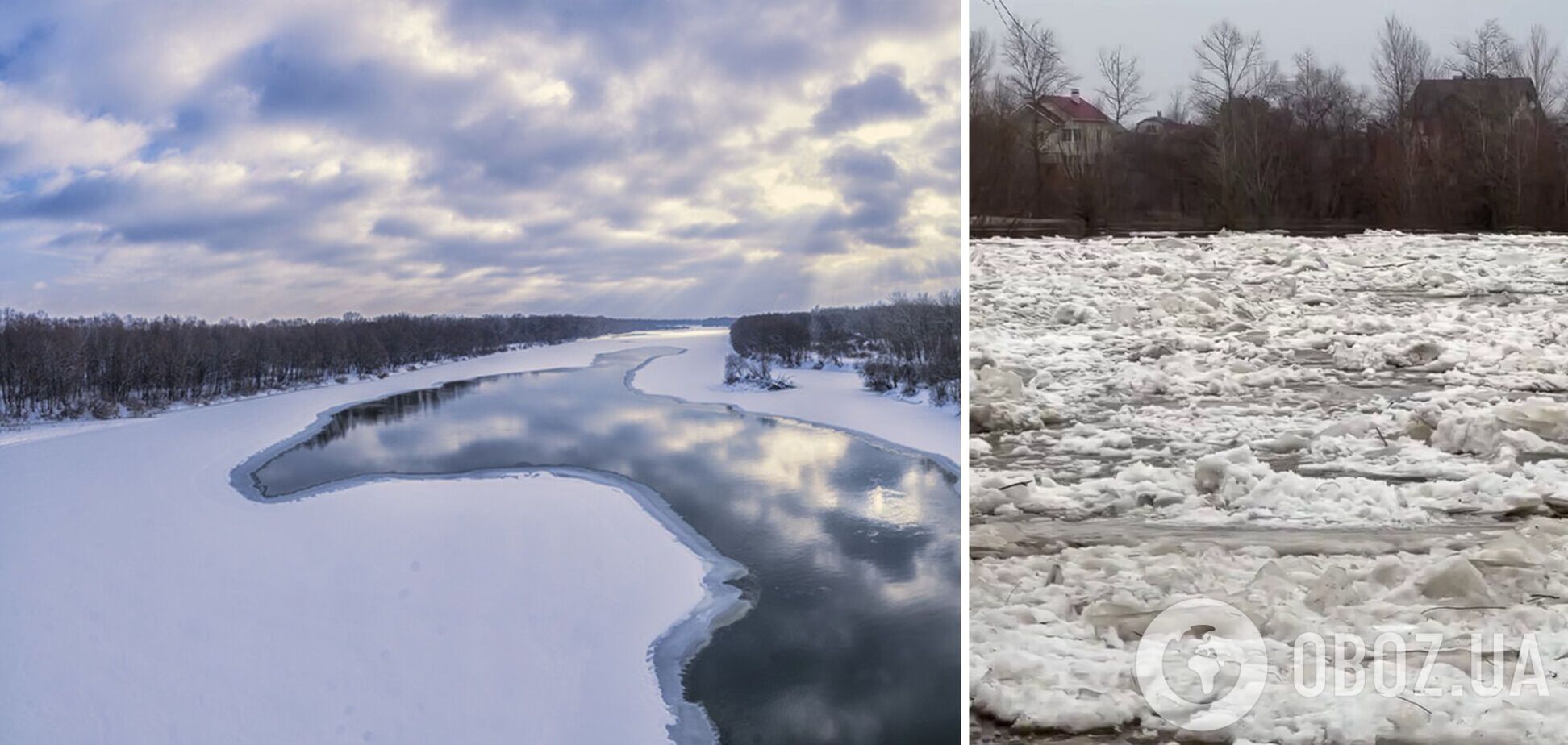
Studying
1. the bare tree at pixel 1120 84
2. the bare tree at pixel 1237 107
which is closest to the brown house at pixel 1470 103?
the bare tree at pixel 1237 107

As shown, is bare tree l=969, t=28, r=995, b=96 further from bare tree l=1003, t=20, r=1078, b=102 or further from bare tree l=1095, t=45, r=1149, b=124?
bare tree l=1095, t=45, r=1149, b=124

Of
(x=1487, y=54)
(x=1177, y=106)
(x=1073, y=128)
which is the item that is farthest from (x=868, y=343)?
(x=1487, y=54)

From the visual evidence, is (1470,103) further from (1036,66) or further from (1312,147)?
(1036,66)

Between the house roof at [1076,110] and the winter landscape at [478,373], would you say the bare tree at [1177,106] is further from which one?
the winter landscape at [478,373]

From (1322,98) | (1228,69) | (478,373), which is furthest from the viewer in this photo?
(1322,98)

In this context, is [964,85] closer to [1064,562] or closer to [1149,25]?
[1064,562]

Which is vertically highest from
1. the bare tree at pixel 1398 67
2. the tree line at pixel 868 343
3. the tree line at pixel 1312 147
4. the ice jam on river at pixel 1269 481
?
the bare tree at pixel 1398 67

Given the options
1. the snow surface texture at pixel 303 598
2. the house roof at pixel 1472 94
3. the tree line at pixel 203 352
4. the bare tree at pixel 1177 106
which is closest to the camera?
the snow surface texture at pixel 303 598

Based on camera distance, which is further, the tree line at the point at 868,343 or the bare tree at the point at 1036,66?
the bare tree at the point at 1036,66
